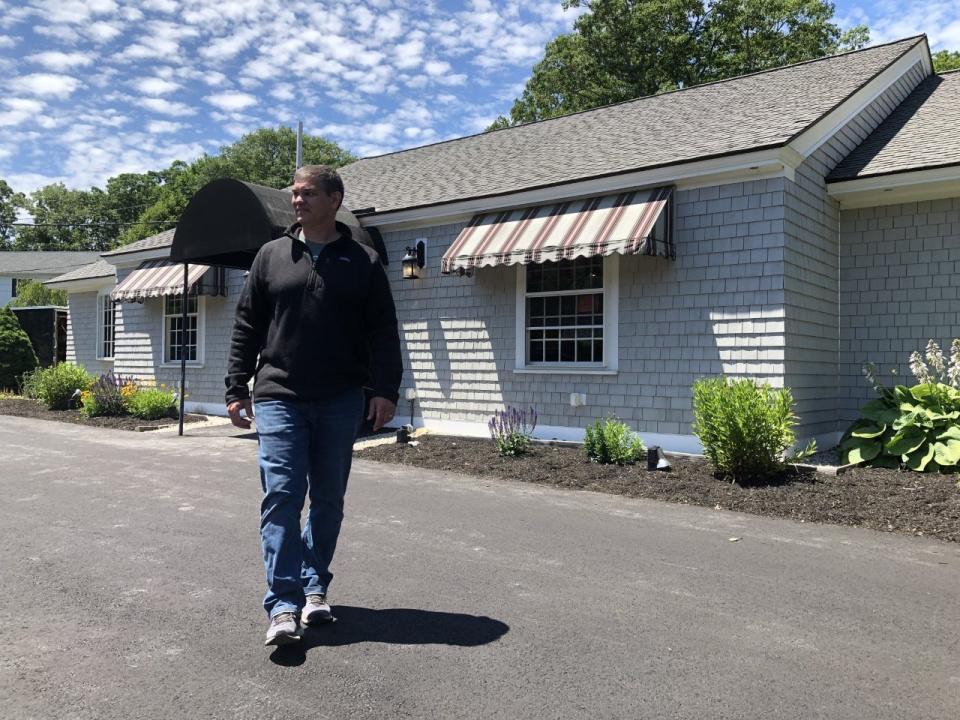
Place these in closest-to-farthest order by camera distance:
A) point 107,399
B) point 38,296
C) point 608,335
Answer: point 608,335 < point 107,399 < point 38,296

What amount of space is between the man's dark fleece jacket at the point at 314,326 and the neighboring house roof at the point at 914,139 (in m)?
7.34

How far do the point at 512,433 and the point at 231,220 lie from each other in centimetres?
496

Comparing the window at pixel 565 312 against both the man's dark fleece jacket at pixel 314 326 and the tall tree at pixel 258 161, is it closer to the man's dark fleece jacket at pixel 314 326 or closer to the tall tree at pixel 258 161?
the man's dark fleece jacket at pixel 314 326

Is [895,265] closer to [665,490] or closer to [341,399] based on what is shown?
[665,490]

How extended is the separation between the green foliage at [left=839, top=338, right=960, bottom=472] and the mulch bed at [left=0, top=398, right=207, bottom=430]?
10.3m

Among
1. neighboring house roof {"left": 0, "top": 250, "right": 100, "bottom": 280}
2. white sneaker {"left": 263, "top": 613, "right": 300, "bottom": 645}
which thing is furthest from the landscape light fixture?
neighboring house roof {"left": 0, "top": 250, "right": 100, "bottom": 280}

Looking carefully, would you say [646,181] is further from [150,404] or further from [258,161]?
[258,161]

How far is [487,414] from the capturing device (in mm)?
10562

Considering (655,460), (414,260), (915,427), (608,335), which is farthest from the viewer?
(414,260)

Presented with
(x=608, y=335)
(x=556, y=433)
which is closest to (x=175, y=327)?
(x=556, y=433)

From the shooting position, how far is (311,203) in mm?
3455

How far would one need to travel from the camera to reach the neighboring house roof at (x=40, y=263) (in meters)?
43.0

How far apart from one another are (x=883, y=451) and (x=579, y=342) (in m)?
3.71

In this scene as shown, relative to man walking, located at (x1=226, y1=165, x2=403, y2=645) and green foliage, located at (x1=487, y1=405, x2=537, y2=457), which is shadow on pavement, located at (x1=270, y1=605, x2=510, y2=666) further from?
green foliage, located at (x1=487, y1=405, x2=537, y2=457)
